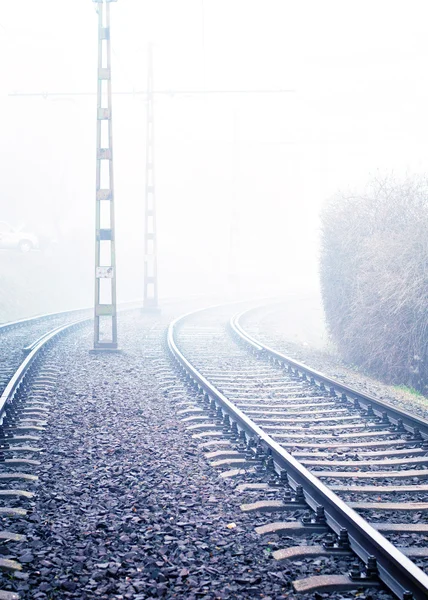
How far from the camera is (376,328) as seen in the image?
13242 mm

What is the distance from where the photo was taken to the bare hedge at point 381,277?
11828 millimetres

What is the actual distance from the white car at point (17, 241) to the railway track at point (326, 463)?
25780mm

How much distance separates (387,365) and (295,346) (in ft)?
13.7

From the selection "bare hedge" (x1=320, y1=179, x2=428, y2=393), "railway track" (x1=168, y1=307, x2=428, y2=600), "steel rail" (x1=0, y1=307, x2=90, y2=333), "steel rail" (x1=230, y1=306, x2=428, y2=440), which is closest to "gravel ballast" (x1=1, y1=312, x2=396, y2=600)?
"railway track" (x1=168, y1=307, x2=428, y2=600)

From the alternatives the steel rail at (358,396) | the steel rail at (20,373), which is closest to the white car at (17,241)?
the steel rail at (20,373)

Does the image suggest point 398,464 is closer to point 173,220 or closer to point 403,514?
point 403,514

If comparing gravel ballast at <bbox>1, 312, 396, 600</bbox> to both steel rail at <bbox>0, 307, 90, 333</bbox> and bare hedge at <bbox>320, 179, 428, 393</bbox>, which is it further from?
steel rail at <bbox>0, 307, 90, 333</bbox>

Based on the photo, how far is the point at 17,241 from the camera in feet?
118

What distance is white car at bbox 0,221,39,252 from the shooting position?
35.4 m

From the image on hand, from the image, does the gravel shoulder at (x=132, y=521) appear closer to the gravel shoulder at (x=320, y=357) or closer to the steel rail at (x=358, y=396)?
the steel rail at (x=358, y=396)

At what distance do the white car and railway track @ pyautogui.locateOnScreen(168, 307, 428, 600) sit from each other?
84.6ft

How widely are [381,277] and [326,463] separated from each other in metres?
6.92

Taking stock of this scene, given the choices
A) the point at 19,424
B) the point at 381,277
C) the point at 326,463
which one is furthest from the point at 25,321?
the point at 326,463

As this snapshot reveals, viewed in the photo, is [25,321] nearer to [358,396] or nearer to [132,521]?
[358,396]
